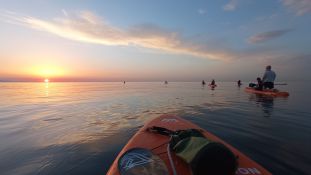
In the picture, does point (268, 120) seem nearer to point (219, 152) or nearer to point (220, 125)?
point (220, 125)

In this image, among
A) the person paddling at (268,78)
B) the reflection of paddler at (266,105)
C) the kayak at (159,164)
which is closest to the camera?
the kayak at (159,164)

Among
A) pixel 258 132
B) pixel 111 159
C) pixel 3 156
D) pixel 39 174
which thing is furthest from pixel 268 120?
pixel 3 156

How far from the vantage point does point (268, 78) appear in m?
21.6

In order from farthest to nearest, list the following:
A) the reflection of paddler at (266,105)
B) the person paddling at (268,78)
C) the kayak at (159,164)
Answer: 1. the person paddling at (268,78)
2. the reflection of paddler at (266,105)
3. the kayak at (159,164)

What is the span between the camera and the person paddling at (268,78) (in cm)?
2096

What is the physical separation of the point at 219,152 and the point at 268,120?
8.12 metres

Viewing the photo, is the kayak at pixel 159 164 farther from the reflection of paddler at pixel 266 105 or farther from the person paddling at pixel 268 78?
the person paddling at pixel 268 78

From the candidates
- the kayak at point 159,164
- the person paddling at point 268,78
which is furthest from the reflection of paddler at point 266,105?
the kayak at point 159,164

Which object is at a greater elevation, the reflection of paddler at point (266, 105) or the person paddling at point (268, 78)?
the person paddling at point (268, 78)

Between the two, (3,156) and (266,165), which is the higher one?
(266,165)

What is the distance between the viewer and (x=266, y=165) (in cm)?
450

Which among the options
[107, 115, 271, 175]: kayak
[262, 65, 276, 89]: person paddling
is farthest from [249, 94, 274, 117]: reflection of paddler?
[107, 115, 271, 175]: kayak

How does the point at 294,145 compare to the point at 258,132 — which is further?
the point at 258,132

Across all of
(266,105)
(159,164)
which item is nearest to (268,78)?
(266,105)
